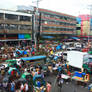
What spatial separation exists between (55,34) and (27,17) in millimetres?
14841

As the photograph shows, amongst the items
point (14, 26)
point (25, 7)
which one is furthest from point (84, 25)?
point (14, 26)

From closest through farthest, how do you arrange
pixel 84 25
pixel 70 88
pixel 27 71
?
1. pixel 70 88
2. pixel 27 71
3. pixel 84 25

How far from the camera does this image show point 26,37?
38156 millimetres

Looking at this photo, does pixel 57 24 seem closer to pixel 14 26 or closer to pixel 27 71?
pixel 14 26

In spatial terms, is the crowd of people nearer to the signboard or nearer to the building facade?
the signboard

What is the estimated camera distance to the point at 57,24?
5006 cm

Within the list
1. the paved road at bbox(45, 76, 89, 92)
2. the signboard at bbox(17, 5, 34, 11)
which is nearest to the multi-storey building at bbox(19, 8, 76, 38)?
the signboard at bbox(17, 5, 34, 11)

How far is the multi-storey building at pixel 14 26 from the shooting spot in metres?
32.7

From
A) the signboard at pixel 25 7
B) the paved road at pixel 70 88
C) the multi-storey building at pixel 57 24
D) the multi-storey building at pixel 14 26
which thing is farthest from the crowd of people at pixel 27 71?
the multi-storey building at pixel 57 24

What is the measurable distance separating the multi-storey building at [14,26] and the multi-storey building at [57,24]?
5698 mm

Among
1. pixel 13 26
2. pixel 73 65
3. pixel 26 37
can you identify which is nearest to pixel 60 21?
pixel 26 37

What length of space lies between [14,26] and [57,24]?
2026 centimetres

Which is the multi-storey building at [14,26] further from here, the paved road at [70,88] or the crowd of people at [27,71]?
the paved road at [70,88]

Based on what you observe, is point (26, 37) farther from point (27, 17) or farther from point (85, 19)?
point (85, 19)
